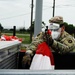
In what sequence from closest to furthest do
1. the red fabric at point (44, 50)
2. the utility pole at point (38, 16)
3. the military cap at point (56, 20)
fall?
the red fabric at point (44, 50)
the military cap at point (56, 20)
the utility pole at point (38, 16)

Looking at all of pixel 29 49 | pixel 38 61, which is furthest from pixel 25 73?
pixel 29 49

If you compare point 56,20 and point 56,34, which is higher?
point 56,20

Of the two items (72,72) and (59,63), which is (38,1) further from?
(72,72)

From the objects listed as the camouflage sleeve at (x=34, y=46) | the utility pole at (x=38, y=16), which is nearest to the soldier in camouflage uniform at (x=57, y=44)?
the camouflage sleeve at (x=34, y=46)

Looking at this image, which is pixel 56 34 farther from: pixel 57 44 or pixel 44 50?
pixel 44 50

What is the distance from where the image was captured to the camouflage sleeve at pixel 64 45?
14.7 ft

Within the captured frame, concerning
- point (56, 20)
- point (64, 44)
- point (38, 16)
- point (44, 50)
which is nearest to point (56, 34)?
point (64, 44)

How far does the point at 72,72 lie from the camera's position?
224cm

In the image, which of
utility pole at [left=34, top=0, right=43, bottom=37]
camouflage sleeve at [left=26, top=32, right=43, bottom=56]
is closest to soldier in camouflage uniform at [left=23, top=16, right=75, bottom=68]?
camouflage sleeve at [left=26, top=32, right=43, bottom=56]

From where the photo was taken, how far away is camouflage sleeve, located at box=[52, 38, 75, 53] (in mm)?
4476

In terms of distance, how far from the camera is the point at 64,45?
4555 millimetres

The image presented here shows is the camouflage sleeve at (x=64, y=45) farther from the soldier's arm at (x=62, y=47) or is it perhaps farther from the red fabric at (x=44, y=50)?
the red fabric at (x=44, y=50)

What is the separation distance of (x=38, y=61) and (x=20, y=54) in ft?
4.35

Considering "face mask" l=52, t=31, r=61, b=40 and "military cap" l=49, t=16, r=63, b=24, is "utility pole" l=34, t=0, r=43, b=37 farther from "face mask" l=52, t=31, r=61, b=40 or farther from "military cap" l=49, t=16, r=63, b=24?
"face mask" l=52, t=31, r=61, b=40
